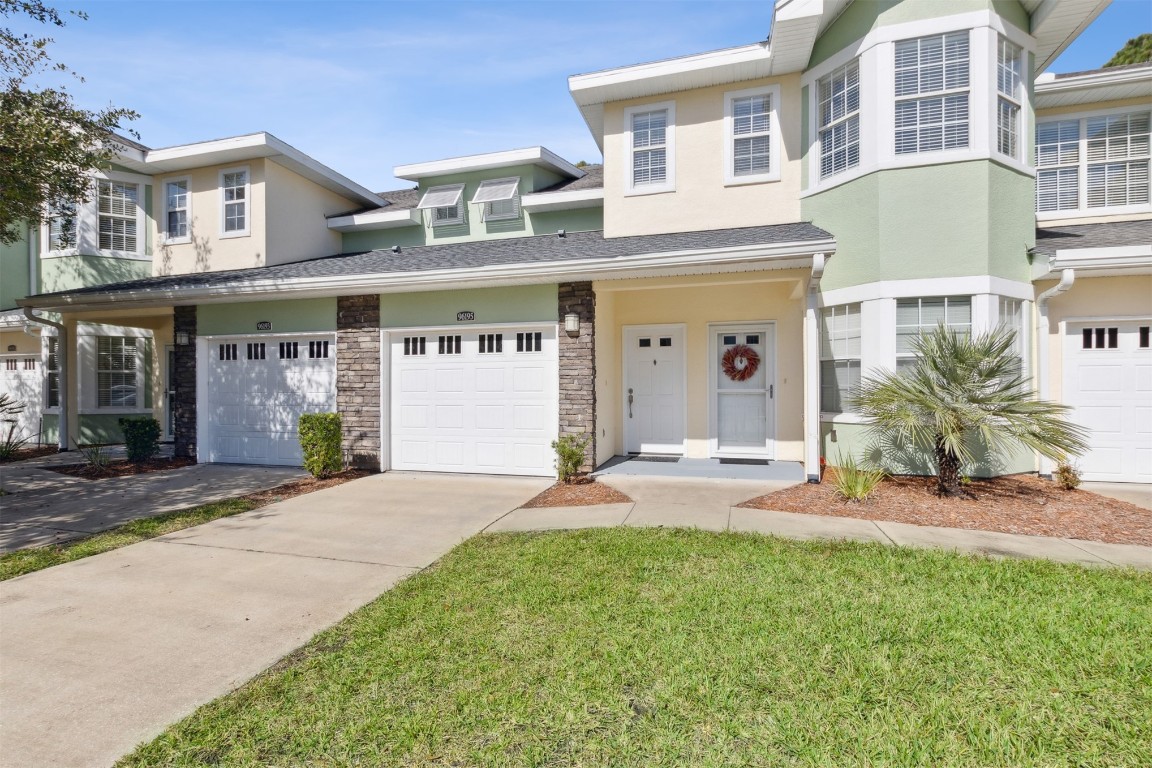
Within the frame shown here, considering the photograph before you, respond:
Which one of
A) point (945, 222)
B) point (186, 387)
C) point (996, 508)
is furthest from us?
point (186, 387)

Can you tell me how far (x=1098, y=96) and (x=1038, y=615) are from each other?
32.9 feet

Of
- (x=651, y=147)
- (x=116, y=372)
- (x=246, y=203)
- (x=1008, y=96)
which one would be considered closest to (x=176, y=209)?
(x=246, y=203)

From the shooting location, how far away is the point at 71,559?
4.85 metres

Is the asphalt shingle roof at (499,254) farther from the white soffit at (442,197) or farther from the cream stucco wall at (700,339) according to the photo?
the white soffit at (442,197)

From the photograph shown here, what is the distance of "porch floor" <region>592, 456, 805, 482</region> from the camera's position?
Result: 26.7ft

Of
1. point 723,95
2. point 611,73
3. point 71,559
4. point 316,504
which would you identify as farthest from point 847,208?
point 71,559

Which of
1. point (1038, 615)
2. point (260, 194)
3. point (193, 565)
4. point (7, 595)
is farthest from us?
point (260, 194)

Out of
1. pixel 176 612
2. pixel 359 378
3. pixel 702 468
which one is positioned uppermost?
pixel 359 378

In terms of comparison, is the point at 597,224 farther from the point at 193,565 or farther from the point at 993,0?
the point at 193,565

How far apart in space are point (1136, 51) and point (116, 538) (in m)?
31.0

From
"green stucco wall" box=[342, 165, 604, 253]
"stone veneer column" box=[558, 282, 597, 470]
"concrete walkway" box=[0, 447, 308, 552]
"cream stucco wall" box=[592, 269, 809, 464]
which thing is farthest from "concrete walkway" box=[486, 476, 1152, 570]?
"green stucco wall" box=[342, 165, 604, 253]

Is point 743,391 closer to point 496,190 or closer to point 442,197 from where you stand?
point 496,190

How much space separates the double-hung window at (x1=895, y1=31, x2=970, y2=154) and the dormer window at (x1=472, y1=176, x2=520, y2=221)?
709 cm

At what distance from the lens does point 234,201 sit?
36.9 feet
